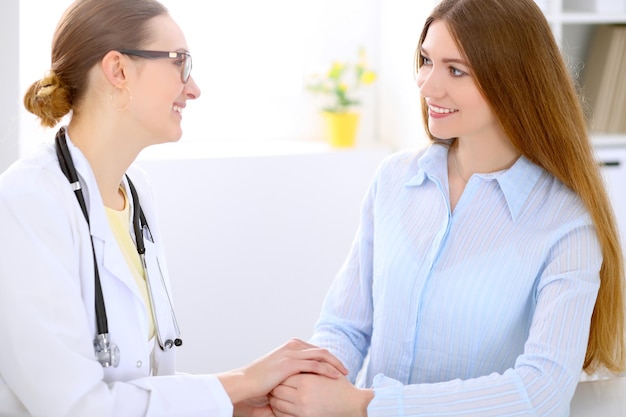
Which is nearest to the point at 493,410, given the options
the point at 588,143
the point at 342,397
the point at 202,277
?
the point at 342,397

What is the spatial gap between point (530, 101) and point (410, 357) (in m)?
0.59

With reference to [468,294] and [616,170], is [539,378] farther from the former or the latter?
[616,170]

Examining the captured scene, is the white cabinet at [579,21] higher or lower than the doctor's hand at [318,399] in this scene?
higher

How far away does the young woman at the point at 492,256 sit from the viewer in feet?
5.50

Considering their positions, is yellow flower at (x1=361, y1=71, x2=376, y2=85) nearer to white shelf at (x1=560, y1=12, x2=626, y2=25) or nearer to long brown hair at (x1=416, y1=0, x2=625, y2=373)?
white shelf at (x1=560, y1=12, x2=626, y2=25)

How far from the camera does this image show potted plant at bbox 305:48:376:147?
3689mm

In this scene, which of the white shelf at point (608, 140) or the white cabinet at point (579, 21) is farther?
the white shelf at point (608, 140)

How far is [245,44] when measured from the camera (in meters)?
3.82

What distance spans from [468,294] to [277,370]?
1.39 feet

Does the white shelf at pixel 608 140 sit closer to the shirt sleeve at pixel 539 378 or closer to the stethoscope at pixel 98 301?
the shirt sleeve at pixel 539 378

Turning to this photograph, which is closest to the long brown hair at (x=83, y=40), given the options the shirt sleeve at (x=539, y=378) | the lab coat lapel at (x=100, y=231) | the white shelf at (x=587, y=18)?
the lab coat lapel at (x=100, y=231)

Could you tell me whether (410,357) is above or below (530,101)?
below

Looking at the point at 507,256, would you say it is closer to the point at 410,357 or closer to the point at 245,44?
the point at 410,357

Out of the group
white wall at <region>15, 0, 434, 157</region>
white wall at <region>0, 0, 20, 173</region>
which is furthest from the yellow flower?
white wall at <region>0, 0, 20, 173</region>
